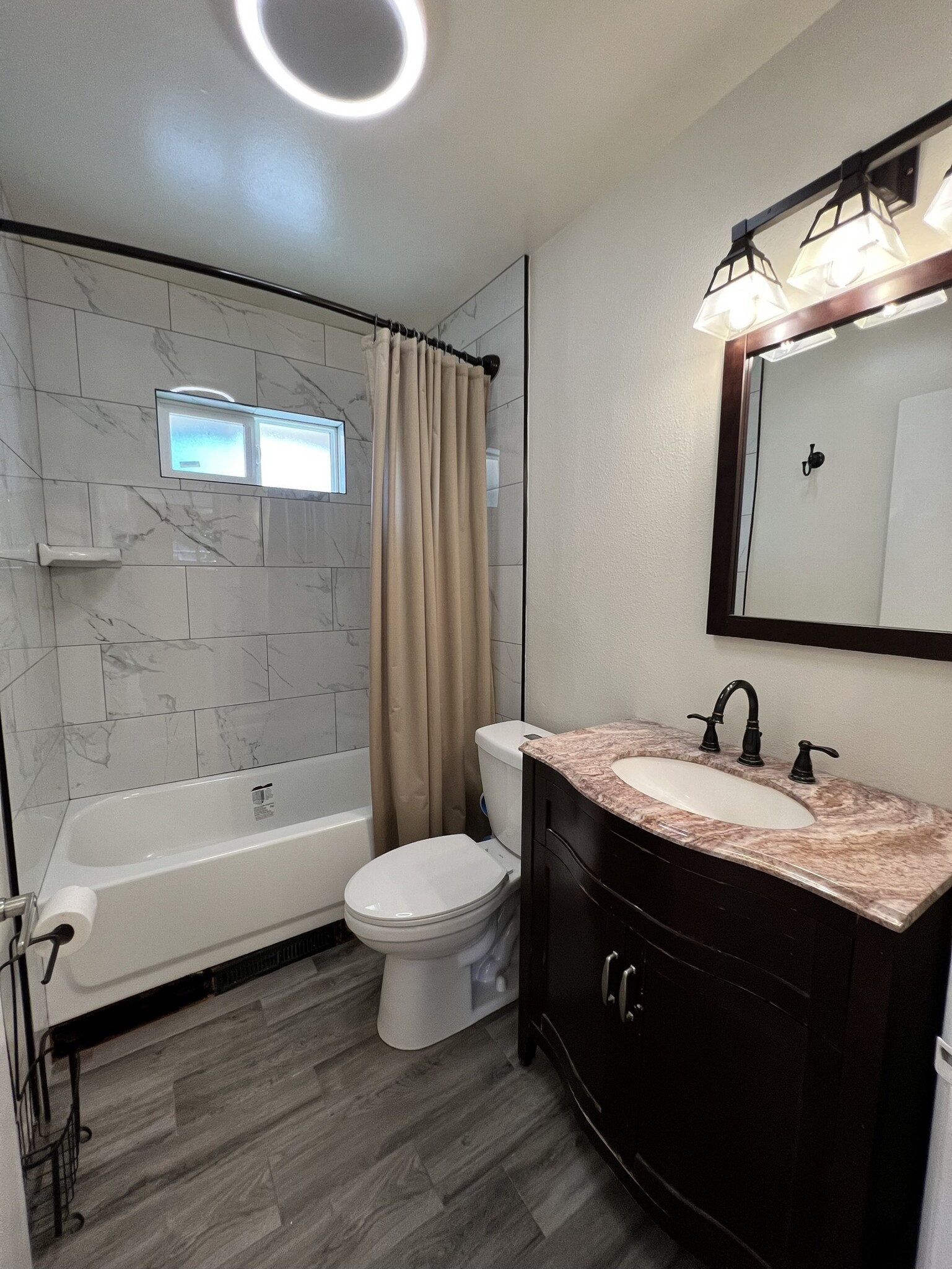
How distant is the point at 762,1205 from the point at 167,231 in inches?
114

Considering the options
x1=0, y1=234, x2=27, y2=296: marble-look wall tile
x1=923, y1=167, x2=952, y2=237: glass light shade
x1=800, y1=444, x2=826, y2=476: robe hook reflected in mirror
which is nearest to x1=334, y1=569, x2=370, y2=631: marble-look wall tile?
x1=0, y1=234, x2=27, y2=296: marble-look wall tile

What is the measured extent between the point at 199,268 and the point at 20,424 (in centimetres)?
76

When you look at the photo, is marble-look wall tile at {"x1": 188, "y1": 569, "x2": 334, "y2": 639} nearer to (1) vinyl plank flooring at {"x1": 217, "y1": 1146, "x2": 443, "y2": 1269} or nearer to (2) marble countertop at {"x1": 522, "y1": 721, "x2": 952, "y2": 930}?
(2) marble countertop at {"x1": 522, "y1": 721, "x2": 952, "y2": 930}

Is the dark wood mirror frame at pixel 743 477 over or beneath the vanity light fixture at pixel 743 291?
beneath

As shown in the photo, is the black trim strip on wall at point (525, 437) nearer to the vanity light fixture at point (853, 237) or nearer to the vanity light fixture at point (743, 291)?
the vanity light fixture at point (743, 291)

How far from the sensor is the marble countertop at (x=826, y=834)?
670 millimetres

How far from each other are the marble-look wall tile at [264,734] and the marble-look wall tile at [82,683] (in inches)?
14.6

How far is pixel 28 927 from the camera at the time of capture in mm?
940

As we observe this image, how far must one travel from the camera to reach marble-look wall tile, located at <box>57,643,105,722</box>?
1.93 metres

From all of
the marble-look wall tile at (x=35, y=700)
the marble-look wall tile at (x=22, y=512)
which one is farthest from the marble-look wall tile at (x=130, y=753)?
the marble-look wall tile at (x=22, y=512)

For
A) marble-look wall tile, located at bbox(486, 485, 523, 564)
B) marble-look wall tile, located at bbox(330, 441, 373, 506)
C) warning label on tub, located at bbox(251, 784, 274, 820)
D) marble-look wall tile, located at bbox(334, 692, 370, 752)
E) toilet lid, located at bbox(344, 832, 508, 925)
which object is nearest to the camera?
toilet lid, located at bbox(344, 832, 508, 925)

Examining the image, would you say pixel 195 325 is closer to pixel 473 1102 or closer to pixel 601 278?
pixel 601 278

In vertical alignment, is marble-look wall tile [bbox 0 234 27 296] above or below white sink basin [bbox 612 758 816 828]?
above

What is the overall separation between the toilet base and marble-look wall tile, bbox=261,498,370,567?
171 cm
